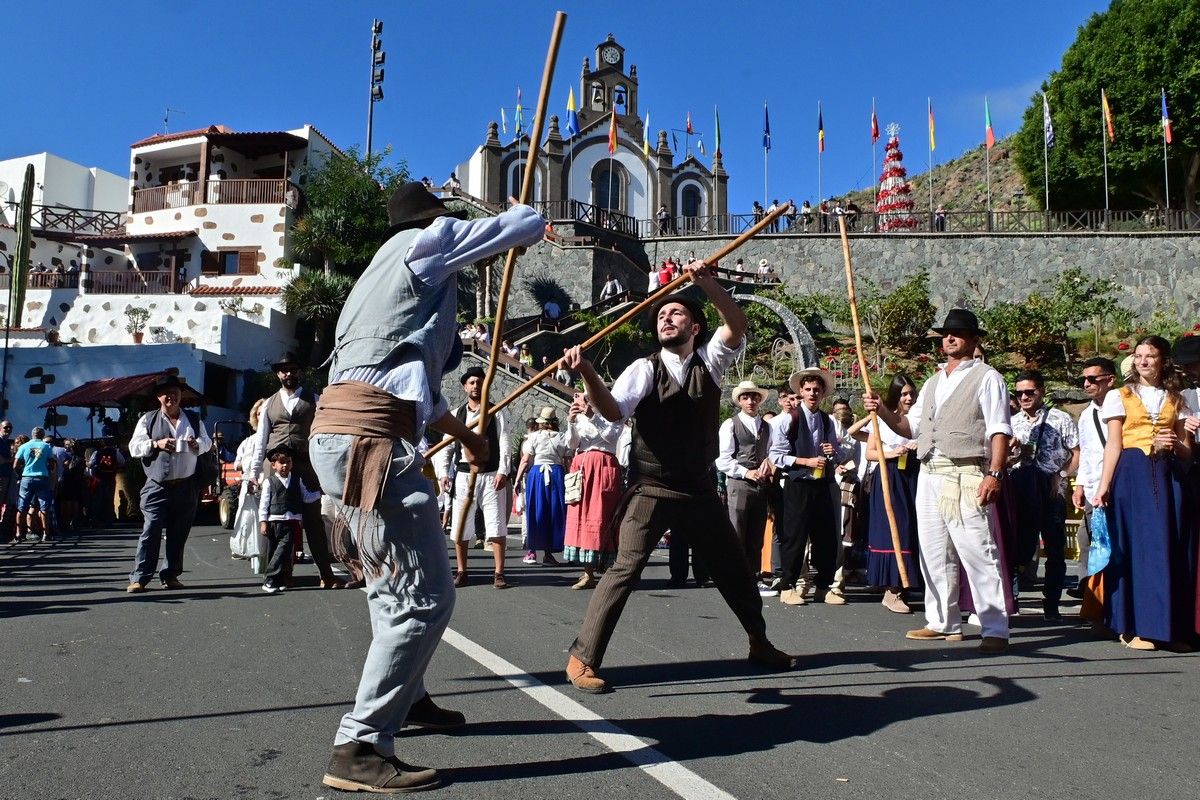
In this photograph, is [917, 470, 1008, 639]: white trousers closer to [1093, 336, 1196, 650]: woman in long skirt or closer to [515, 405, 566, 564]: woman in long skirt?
[1093, 336, 1196, 650]: woman in long skirt

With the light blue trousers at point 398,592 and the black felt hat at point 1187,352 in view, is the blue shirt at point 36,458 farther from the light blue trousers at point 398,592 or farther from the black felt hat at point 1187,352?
the black felt hat at point 1187,352

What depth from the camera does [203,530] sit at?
1792 cm

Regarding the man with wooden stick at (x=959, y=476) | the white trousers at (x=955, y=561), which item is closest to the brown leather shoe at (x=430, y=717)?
the man with wooden stick at (x=959, y=476)

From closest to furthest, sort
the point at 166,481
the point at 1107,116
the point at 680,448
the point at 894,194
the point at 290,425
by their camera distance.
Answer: the point at 680,448, the point at 166,481, the point at 290,425, the point at 1107,116, the point at 894,194

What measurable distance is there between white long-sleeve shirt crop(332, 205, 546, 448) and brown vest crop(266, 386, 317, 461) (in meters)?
5.98

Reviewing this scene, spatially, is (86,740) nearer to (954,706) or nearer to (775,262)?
(954,706)

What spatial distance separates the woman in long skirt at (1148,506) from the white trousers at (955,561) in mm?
943

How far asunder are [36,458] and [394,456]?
14.3 metres

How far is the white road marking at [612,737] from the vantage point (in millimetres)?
3333

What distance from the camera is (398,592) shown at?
136 inches

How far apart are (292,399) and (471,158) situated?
150ft

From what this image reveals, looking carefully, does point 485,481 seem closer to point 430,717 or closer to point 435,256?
point 430,717

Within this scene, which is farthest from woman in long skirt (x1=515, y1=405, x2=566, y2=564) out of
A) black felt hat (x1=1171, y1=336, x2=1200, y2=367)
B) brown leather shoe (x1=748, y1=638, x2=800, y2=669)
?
black felt hat (x1=1171, y1=336, x2=1200, y2=367)

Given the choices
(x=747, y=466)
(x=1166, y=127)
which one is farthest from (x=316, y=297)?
(x=1166, y=127)
